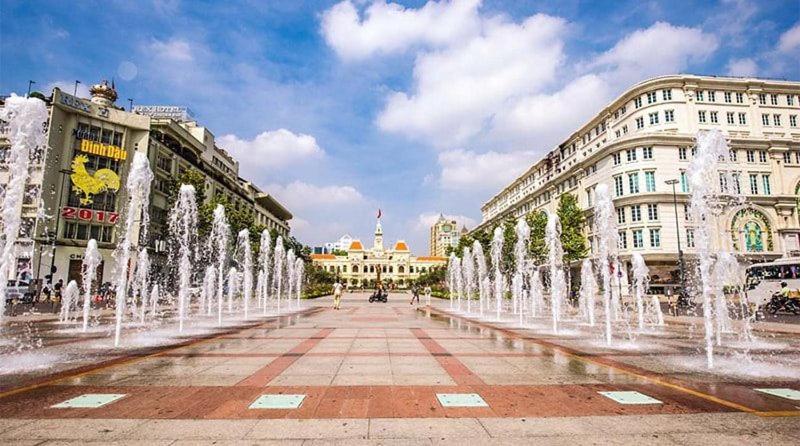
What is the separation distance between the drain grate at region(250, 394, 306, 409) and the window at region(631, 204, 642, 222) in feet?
161

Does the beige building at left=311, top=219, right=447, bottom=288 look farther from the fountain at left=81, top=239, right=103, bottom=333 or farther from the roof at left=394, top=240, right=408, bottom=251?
the fountain at left=81, top=239, right=103, bottom=333

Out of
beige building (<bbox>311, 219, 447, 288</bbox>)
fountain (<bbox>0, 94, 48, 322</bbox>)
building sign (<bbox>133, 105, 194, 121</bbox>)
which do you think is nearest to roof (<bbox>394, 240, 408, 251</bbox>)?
beige building (<bbox>311, 219, 447, 288</bbox>)

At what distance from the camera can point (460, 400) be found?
5719 millimetres

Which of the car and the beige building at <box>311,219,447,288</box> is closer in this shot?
the car

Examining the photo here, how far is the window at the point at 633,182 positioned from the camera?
153 ft

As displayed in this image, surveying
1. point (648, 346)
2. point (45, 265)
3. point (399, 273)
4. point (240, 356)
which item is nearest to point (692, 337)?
point (648, 346)

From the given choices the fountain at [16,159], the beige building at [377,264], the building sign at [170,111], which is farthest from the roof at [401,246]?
the fountain at [16,159]

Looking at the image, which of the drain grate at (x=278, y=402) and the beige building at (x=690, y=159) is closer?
the drain grate at (x=278, y=402)

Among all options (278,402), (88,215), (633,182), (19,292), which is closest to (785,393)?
(278,402)

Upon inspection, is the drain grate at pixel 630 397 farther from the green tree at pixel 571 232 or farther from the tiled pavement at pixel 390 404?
the green tree at pixel 571 232

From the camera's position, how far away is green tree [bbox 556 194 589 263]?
4066 cm

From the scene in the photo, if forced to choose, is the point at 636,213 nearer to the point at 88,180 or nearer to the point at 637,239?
the point at 637,239

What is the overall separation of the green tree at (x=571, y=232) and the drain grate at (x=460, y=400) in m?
37.8

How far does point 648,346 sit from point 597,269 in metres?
47.3
